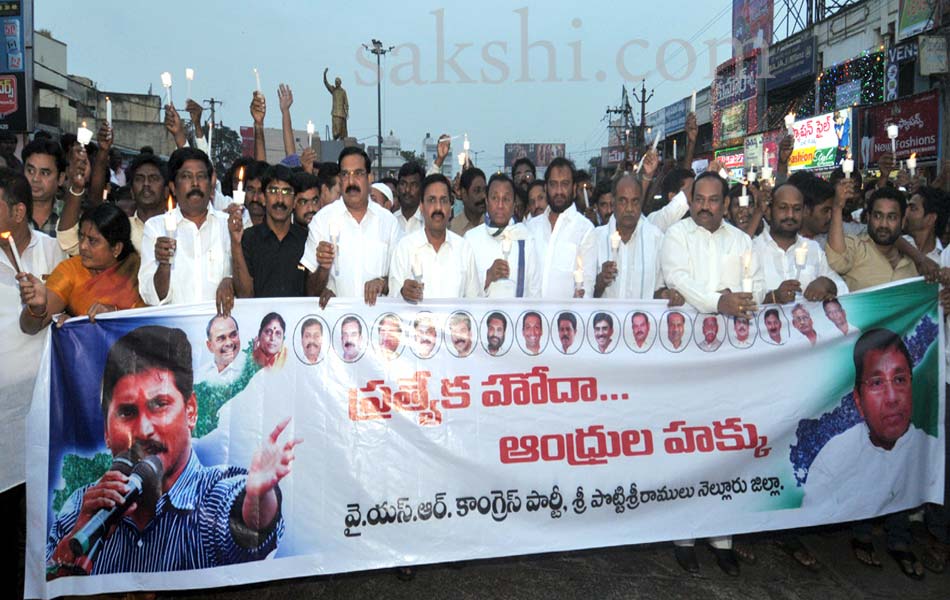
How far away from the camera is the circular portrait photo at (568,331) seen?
4.25 meters

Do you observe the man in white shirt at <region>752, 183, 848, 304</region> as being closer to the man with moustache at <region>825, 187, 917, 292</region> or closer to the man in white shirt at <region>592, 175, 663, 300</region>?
the man with moustache at <region>825, 187, 917, 292</region>

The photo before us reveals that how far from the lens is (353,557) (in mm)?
3842

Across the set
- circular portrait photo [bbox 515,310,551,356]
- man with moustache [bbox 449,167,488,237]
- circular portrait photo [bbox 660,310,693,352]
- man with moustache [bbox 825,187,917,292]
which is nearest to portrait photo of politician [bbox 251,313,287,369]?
circular portrait photo [bbox 515,310,551,356]

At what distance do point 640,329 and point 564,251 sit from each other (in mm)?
1207

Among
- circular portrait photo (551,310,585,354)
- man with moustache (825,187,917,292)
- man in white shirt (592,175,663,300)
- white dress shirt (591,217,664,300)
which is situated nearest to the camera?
circular portrait photo (551,310,585,354)

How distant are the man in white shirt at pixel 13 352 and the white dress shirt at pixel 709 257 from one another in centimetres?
350

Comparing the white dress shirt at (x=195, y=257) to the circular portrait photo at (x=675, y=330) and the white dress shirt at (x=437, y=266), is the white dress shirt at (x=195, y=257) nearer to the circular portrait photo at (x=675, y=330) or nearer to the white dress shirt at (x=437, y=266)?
the white dress shirt at (x=437, y=266)

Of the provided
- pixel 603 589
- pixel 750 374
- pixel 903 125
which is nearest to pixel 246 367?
pixel 603 589

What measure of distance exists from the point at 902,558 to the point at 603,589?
183 centimetres

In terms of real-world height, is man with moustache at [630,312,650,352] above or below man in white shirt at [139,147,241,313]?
below

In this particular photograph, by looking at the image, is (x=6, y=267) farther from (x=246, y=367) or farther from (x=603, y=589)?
(x=603, y=589)

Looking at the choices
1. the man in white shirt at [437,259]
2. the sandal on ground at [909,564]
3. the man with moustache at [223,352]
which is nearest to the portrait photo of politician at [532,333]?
the man in white shirt at [437,259]

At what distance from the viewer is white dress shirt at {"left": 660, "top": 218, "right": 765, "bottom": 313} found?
4.66m

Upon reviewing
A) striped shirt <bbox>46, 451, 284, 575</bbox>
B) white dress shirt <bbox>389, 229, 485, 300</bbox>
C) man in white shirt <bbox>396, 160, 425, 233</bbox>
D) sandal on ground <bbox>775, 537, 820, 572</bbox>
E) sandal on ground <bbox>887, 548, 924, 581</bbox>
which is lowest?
sandal on ground <bbox>887, 548, 924, 581</bbox>
